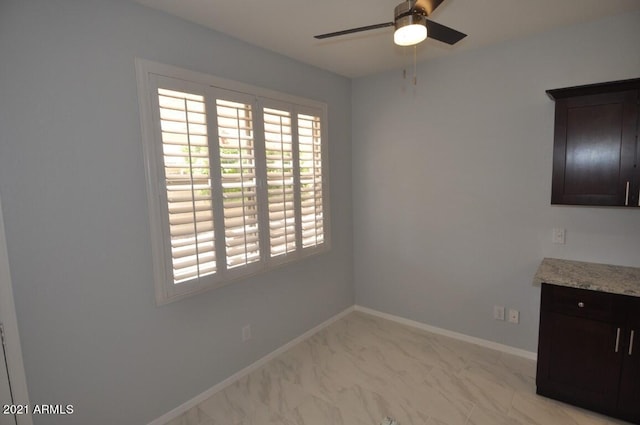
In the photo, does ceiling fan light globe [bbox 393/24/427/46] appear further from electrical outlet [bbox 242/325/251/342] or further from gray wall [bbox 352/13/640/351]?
electrical outlet [bbox 242/325/251/342]

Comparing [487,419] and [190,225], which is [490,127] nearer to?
[487,419]

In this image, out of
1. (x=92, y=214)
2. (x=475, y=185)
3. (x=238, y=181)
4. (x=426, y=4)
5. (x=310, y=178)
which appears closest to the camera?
(x=426, y=4)

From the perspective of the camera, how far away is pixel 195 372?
2359mm

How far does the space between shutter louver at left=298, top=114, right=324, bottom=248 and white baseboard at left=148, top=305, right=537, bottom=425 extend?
3.16ft

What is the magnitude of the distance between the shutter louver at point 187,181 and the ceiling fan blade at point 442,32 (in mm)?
1473

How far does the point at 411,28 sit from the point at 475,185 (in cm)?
188

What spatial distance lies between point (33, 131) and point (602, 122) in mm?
3383

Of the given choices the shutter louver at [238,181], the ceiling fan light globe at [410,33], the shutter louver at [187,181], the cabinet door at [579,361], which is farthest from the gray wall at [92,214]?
the cabinet door at [579,361]

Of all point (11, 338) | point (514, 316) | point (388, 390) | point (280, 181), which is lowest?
point (388, 390)

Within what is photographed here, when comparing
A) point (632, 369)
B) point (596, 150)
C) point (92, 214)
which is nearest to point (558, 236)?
point (596, 150)

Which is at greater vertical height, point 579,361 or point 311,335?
point 579,361

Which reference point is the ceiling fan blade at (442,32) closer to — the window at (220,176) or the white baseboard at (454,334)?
the window at (220,176)

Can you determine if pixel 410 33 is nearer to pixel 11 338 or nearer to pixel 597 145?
pixel 597 145

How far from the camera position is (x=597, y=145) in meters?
2.21
